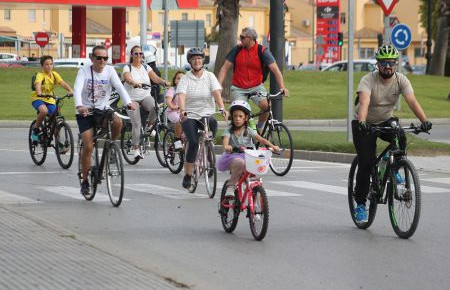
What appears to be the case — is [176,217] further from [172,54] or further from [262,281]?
[172,54]

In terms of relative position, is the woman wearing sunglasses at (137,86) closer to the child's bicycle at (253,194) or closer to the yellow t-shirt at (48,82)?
the yellow t-shirt at (48,82)

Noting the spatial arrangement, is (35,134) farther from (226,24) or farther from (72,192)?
(226,24)

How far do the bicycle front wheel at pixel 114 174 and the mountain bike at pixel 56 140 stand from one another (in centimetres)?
454

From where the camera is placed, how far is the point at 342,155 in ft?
69.1

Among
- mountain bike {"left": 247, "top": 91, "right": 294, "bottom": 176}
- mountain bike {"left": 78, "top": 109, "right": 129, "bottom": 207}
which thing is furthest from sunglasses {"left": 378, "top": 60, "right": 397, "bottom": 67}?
mountain bike {"left": 247, "top": 91, "right": 294, "bottom": 176}

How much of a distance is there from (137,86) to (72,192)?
3.72 m

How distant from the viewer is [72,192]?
15.8 m

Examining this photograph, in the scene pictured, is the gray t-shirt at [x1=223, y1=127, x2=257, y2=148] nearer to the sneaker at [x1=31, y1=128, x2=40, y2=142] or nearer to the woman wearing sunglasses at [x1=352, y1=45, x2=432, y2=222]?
the woman wearing sunglasses at [x1=352, y1=45, x2=432, y2=222]

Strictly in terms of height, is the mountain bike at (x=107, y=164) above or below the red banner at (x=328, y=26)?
below

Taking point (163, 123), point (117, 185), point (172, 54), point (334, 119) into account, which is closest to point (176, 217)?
point (117, 185)

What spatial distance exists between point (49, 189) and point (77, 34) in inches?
1989

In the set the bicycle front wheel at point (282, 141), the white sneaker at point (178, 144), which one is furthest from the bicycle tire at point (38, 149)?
the bicycle front wheel at point (282, 141)

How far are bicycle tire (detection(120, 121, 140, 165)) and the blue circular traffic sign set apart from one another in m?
10.6

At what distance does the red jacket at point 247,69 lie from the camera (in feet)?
58.7
